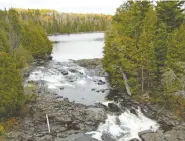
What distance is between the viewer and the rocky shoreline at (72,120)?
26328 mm

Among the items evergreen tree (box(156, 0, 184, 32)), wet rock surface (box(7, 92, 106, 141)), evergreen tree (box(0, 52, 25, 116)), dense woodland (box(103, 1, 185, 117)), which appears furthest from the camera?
evergreen tree (box(156, 0, 184, 32))

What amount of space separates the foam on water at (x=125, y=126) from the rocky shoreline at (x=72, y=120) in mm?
631

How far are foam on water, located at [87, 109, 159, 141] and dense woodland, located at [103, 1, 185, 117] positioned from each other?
3952 millimetres

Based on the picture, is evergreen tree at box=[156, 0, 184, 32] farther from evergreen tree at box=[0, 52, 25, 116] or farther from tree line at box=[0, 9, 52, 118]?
evergreen tree at box=[0, 52, 25, 116]

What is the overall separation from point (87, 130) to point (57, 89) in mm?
16702

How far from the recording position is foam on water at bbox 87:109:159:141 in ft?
89.6

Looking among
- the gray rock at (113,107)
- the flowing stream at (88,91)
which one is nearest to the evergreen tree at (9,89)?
the flowing stream at (88,91)

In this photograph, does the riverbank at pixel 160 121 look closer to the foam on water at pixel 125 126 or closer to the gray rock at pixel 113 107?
the foam on water at pixel 125 126

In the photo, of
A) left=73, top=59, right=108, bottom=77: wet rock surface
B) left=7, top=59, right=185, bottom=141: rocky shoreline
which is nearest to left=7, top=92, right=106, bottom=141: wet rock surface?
left=7, top=59, right=185, bottom=141: rocky shoreline

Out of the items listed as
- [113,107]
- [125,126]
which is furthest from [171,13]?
[125,126]

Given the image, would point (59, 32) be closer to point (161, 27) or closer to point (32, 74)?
point (32, 74)

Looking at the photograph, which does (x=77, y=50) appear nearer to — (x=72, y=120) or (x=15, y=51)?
(x=15, y=51)

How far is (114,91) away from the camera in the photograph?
136 ft

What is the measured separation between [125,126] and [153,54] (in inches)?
434
